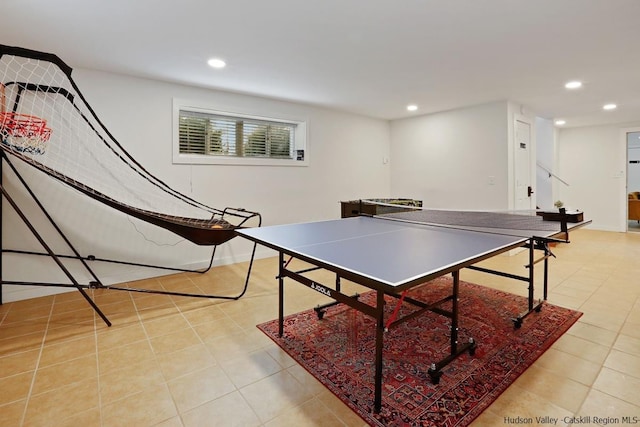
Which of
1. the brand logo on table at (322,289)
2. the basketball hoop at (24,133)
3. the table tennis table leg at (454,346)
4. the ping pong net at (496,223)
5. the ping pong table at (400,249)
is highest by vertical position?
the basketball hoop at (24,133)

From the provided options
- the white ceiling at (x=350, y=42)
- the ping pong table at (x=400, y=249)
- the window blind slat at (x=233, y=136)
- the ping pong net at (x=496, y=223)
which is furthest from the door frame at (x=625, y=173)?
the window blind slat at (x=233, y=136)

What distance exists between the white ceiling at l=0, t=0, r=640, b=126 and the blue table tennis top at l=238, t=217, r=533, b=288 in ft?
5.07

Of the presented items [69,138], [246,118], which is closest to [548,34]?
[246,118]

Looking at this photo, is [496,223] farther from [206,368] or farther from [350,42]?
[206,368]

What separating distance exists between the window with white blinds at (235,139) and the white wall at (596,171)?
20.8ft

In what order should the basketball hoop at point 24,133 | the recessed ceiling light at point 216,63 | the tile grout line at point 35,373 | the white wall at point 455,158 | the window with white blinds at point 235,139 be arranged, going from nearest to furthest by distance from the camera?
the tile grout line at point 35,373, the basketball hoop at point 24,133, the recessed ceiling light at point 216,63, the window with white blinds at point 235,139, the white wall at point 455,158

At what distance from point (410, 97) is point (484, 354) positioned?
11.6 feet

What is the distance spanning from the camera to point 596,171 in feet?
23.1

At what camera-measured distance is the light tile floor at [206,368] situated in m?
1.60

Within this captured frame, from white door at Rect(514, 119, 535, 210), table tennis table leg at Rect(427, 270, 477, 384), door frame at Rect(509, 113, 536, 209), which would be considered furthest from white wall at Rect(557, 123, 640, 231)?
table tennis table leg at Rect(427, 270, 477, 384)

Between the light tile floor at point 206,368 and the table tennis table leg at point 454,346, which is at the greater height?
the table tennis table leg at point 454,346

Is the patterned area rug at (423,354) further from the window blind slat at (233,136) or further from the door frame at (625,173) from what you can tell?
the door frame at (625,173)

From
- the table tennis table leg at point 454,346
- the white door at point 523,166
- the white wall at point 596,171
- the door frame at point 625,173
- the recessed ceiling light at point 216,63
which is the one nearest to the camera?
the table tennis table leg at point 454,346

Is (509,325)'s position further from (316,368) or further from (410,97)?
(410,97)
